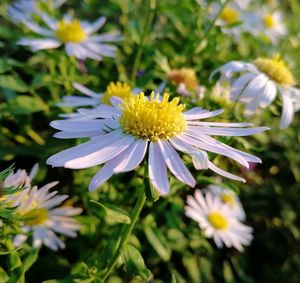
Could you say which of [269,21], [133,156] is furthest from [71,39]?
[269,21]

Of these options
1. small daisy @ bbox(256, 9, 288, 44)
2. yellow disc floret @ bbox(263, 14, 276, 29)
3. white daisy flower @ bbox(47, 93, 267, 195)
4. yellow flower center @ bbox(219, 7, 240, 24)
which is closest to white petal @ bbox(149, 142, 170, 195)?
white daisy flower @ bbox(47, 93, 267, 195)

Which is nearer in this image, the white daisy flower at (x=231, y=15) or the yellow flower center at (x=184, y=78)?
the yellow flower center at (x=184, y=78)

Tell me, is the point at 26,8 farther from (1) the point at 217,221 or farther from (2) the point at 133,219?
(2) the point at 133,219

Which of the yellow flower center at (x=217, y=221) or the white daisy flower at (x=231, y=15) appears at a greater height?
the white daisy flower at (x=231, y=15)

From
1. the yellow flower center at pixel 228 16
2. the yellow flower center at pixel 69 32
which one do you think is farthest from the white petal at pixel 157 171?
the yellow flower center at pixel 228 16

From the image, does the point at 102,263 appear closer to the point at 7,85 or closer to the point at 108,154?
the point at 108,154

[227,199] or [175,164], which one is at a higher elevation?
[175,164]

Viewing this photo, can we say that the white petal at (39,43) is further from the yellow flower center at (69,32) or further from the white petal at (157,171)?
the white petal at (157,171)
